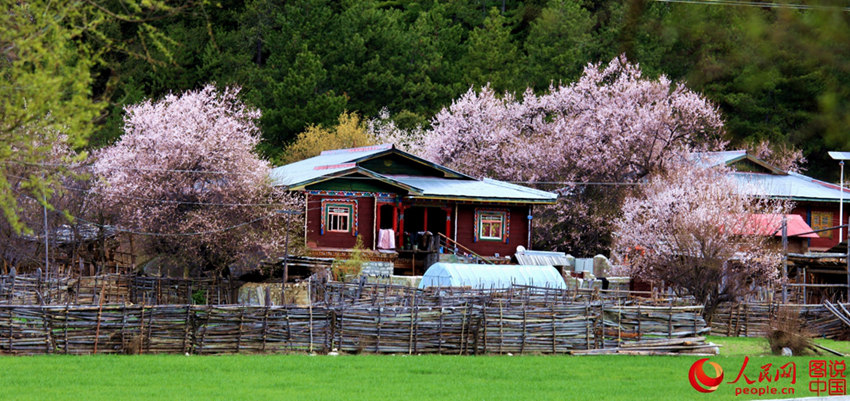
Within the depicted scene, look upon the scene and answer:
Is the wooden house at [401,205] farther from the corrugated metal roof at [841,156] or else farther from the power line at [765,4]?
the power line at [765,4]

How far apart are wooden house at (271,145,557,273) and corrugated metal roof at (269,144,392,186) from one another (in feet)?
0.24

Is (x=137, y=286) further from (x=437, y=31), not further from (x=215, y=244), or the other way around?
(x=437, y=31)

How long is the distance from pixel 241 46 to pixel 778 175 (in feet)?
121

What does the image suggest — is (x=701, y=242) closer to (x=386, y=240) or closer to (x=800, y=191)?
(x=386, y=240)

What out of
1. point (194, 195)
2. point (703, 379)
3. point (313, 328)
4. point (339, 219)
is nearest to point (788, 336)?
point (703, 379)

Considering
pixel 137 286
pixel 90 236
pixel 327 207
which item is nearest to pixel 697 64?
pixel 137 286

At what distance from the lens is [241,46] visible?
233 ft

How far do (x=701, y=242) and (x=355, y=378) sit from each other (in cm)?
1946

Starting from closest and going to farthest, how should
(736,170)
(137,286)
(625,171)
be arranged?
(137,286)
(625,171)
(736,170)

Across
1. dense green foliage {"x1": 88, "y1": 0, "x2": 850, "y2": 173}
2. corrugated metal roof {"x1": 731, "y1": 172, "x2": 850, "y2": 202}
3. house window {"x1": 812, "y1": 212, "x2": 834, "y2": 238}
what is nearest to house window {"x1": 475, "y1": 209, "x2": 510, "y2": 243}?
dense green foliage {"x1": 88, "y1": 0, "x2": 850, "y2": 173}

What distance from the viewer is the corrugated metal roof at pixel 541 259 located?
1805 inches

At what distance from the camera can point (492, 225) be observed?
4922 cm

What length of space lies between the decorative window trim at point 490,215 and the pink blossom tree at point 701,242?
20.3 feet

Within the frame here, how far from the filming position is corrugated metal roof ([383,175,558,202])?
154ft
